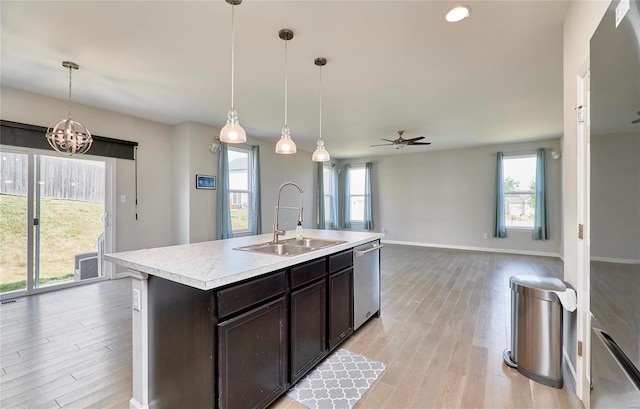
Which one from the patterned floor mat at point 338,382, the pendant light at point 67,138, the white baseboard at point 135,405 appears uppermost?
the pendant light at point 67,138

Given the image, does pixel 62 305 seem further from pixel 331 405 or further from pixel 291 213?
pixel 291 213

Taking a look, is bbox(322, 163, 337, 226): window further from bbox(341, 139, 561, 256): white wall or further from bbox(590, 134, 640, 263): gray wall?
bbox(590, 134, 640, 263): gray wall

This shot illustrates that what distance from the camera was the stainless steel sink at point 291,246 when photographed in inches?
91.2

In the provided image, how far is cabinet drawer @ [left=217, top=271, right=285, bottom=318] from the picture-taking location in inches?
55.4

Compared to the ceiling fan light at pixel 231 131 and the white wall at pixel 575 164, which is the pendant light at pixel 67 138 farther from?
the white wall at pixel 575 164

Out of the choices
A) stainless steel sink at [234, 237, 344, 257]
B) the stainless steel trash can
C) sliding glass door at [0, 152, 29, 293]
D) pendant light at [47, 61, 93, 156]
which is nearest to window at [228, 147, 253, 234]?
pendant light at [47, 61, 93, 156]

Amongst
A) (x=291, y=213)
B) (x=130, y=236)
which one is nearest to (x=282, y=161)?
(x=291, y=213)

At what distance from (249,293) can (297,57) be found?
233cm

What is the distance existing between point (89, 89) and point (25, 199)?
1.74 metres

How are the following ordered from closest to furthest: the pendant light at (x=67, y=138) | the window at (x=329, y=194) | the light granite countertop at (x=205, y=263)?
the light granite countertop at (x=205, y=263) → the pendant light at (x=67, y=138) → the window at (x=329, y=194)

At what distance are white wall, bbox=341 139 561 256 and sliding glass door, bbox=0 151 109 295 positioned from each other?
22.7 ft

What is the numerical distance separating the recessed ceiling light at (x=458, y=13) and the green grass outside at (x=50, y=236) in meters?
5.25

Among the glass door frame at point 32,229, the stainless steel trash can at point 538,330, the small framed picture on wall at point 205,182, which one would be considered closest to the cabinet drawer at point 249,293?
the stainless steel trash can at point 538,330

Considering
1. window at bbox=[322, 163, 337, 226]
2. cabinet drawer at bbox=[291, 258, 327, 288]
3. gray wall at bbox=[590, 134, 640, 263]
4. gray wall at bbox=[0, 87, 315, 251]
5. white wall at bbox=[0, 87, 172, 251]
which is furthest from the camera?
window at bbox=[322, 163, 337, 226]
